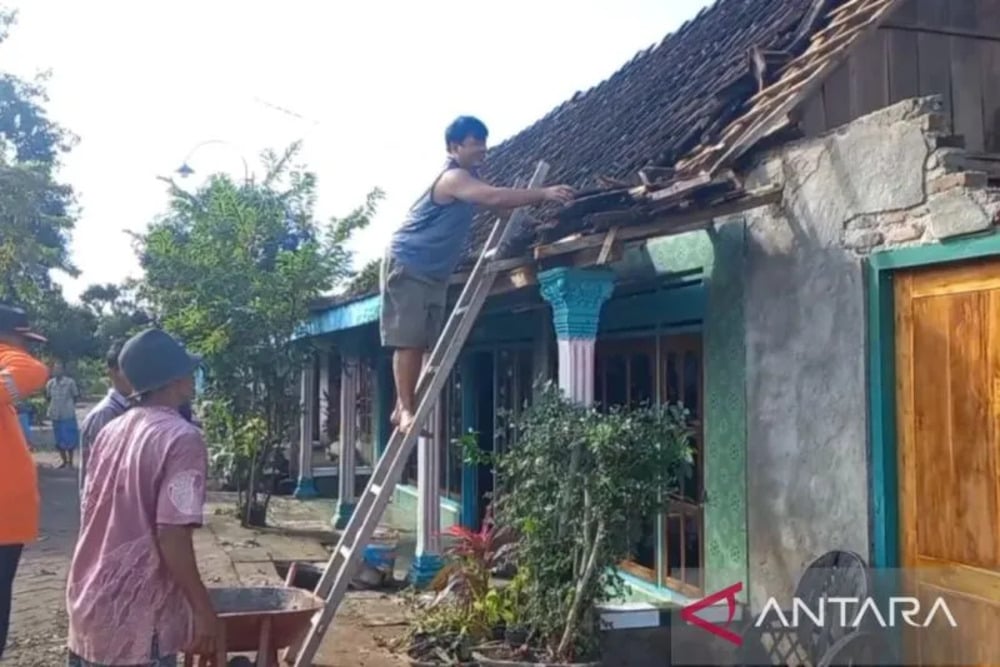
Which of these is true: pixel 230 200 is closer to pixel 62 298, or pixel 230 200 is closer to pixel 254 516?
pixel 254 516

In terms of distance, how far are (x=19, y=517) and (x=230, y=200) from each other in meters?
7.12

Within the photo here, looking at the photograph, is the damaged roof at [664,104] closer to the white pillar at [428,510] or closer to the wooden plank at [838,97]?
the wooden plank at [838,97]

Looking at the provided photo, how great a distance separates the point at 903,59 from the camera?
5594 mm

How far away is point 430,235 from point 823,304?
2209 mm

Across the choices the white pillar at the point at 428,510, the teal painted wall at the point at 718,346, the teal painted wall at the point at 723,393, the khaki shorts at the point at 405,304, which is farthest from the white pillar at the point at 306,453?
the teal painted wall at the point at 723,393

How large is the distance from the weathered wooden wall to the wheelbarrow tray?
3512mm

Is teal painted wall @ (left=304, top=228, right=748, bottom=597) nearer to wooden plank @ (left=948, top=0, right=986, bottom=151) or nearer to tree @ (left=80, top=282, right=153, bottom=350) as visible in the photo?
wooden plank @ (left=948, top=0, right=986, bottom=151)

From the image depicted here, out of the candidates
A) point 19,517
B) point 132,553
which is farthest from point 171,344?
point 19,517

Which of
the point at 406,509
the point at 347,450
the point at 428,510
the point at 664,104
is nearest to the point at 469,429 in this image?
the point at 428,510

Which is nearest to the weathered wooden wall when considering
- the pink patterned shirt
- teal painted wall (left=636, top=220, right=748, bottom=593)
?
teal painted wall (left=636, top=220, right=748, bottom=593)

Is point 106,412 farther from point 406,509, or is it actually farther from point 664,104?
point 406,509

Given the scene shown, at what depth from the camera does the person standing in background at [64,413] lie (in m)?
17.3

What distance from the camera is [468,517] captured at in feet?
34.9

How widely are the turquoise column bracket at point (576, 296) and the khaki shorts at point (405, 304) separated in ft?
2.20
